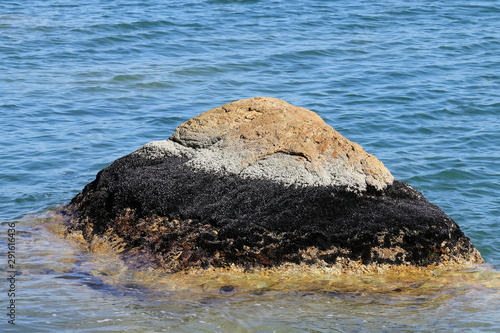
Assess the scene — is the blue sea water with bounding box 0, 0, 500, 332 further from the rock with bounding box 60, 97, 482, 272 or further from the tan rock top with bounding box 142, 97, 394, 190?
the tan rock top with bounding box 142, 97, 394, 190

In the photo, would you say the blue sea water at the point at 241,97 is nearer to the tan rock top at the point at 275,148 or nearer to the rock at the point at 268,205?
the rock at the point at 268,205

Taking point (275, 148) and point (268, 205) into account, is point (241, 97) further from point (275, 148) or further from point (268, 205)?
point (268, 205)

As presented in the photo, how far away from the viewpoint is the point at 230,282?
562cm

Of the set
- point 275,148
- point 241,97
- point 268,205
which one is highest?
point 275,148

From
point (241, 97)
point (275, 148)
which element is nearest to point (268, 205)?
point (275, 148)

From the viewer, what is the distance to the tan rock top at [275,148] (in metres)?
6.13

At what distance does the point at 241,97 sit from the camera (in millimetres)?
12617

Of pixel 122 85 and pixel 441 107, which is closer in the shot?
pixel 441 107

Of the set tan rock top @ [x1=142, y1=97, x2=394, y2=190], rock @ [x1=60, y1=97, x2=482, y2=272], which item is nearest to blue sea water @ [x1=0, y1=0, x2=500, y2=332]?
rock @ [x1=60, y1=97, x2=482, y2=272]

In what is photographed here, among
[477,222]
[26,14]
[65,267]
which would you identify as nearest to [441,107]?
[477,222]

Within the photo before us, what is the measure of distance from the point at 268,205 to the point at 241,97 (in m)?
6.87

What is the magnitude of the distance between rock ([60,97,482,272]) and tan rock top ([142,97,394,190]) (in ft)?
0.03

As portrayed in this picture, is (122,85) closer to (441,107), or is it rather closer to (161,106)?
(161,106)

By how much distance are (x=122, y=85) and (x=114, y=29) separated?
4840mm
